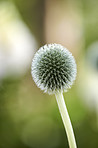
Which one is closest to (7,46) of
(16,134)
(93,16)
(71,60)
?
(16,134)

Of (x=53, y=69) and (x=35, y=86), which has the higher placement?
(x=35, y=86)

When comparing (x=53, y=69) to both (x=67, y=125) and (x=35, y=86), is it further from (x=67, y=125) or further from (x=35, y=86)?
(x=35, y=86)

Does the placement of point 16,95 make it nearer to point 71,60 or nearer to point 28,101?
point 28,101

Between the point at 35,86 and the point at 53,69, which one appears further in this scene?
the point at 35,86

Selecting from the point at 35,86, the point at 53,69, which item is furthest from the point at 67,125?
the point at 35,86

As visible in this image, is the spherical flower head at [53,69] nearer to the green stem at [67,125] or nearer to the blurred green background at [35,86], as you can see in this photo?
the green stem at [67,125]

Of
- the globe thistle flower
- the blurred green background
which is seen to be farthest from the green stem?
the blurred green background

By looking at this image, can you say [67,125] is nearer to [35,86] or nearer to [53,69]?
[53,69]
